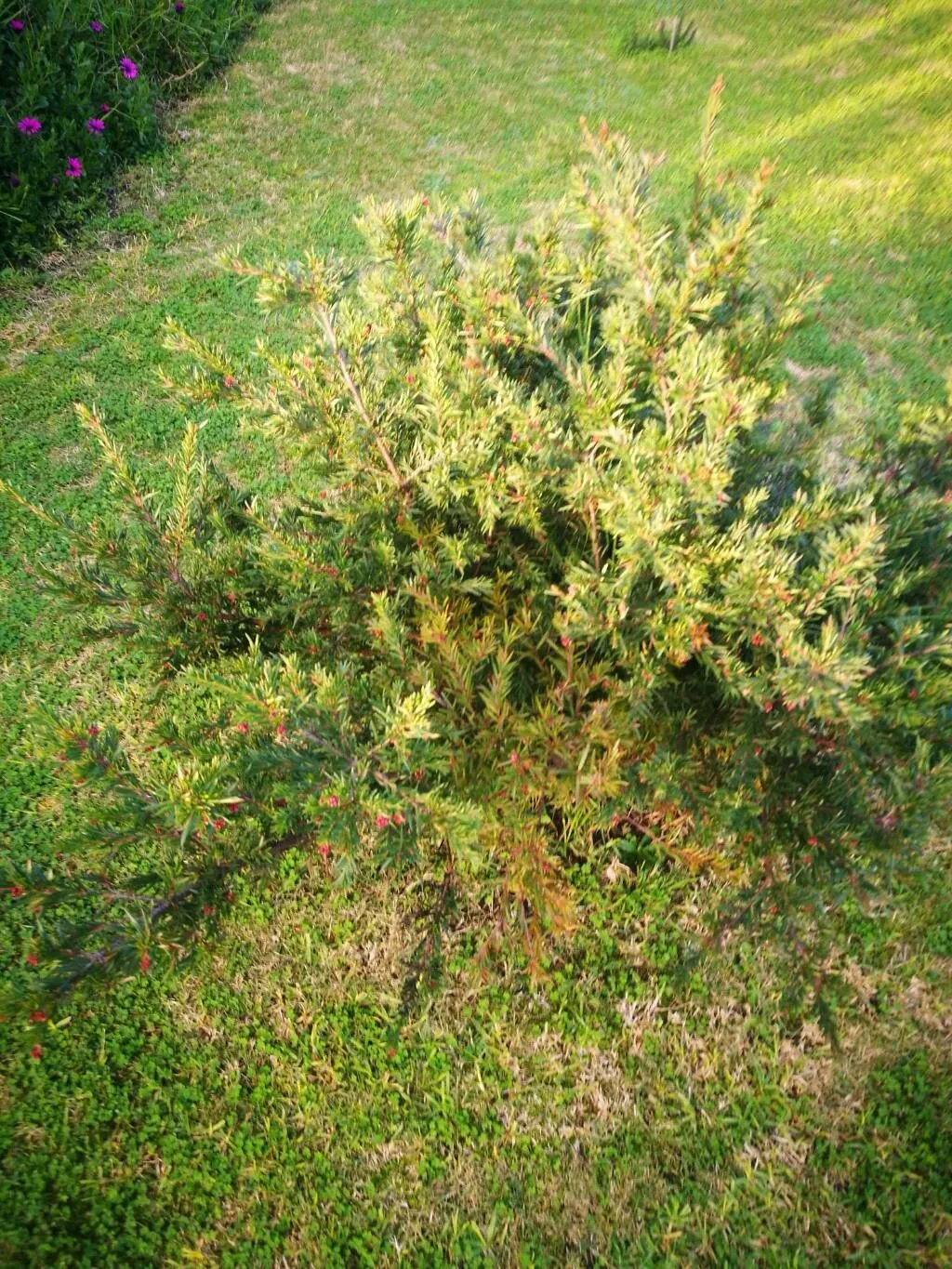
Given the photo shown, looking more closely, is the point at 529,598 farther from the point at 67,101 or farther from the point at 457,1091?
the point at 67,101

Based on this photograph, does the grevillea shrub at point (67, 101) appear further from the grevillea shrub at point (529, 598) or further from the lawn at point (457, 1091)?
the grevillea shrub at point (529, 598)

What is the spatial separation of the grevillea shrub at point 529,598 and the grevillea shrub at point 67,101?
4859mm

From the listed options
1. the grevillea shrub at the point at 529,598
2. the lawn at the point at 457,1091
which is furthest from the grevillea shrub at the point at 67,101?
the grevillea shrub at the point at 529,598

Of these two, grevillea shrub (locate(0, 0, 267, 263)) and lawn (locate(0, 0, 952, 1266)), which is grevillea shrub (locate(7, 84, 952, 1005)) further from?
grevillea shrub (locate(0, 0, 267, 263))

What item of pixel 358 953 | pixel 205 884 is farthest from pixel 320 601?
pixel 358 953

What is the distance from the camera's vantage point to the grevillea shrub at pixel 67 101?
5785 mm

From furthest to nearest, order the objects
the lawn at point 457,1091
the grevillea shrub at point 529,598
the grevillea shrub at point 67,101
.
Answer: the grevillea shrub at point 67,101
the lawn at point 457,1091
the grevillea shrub at point 529,598

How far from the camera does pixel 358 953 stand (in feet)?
9.32

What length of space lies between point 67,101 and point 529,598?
20.5ft

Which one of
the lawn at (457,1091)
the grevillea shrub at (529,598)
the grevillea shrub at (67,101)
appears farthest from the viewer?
the grevillea shrub at (67,101)

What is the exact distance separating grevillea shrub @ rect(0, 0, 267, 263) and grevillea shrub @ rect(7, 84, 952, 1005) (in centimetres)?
486

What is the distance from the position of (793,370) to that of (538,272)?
343 centimetres

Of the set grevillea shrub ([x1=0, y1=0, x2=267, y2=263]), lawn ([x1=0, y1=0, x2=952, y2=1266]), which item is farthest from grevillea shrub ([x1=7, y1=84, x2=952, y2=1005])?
grevillea shrub ([x1=0, y1=0, x2=267, y2=263])

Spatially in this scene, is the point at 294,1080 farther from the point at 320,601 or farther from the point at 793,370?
the point at 793,370
